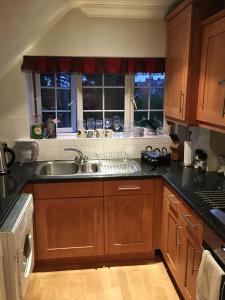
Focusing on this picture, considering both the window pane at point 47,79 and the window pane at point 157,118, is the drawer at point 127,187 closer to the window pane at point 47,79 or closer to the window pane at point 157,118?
the window pane at point 157,118

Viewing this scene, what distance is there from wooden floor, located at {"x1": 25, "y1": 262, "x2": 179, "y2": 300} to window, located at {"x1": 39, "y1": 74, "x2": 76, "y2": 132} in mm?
1466

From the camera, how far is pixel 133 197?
94.3 inches

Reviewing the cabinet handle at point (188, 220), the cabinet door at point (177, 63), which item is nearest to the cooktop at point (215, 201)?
the cabinet handle at point (188, 220)

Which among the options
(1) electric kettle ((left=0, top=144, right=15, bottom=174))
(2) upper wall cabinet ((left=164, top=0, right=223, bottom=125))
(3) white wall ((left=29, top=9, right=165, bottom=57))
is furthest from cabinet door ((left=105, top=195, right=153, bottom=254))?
(3) white wall ((left=29, top=9, right=165, bottom=57))

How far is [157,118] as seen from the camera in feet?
10.0

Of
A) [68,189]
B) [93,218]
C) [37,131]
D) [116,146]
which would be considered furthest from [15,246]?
[116,146]

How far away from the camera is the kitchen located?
2.02 meters

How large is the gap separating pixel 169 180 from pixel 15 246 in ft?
4.03

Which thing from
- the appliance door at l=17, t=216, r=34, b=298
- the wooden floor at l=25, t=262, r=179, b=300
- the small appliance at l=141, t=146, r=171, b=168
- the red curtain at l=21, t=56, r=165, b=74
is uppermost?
the red curtain at l=21, t=56, r=165, b=74

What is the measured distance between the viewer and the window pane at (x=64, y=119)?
2.95 meters

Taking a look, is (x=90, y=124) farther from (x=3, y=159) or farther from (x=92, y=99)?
(x=3, y=159)

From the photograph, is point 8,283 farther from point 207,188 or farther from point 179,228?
point 207,188

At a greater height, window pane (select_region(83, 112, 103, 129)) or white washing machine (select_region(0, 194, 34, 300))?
window pane (select_region(83, 112, 103, 129))

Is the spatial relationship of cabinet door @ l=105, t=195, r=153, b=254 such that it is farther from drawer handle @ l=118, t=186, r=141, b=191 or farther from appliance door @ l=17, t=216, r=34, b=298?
appliance door @ l=17, t=216, r=34, b=298
